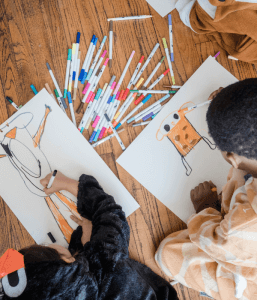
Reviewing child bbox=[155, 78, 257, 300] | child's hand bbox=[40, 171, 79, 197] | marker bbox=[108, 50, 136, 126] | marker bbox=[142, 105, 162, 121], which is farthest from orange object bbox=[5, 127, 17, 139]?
child bbox=[155, 78, 257, 300]

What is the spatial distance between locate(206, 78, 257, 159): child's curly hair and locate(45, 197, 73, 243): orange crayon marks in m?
0.51

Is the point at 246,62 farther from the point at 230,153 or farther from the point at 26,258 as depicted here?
the point at 26,258

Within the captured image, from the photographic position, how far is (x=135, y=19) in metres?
0.74

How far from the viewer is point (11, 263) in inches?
15.7

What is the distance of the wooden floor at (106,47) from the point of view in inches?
28.5

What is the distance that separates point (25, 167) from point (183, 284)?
0.62 m

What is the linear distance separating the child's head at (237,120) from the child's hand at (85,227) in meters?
0.46

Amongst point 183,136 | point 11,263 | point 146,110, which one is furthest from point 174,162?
point 11,263

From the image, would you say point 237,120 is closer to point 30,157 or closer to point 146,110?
point 146,110

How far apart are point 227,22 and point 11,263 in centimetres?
79

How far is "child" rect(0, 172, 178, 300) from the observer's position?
39 cm

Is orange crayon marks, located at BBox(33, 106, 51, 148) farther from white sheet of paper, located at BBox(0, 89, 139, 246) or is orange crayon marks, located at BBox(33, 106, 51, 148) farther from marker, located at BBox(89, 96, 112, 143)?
marker, located at BBox(89, 96, 112, 143)

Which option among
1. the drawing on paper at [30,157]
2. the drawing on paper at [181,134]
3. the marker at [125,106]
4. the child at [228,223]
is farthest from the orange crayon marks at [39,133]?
the child at [228,223]

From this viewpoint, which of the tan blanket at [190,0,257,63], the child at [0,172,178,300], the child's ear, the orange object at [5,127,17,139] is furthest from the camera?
the orange object at [5,127,17,139]
